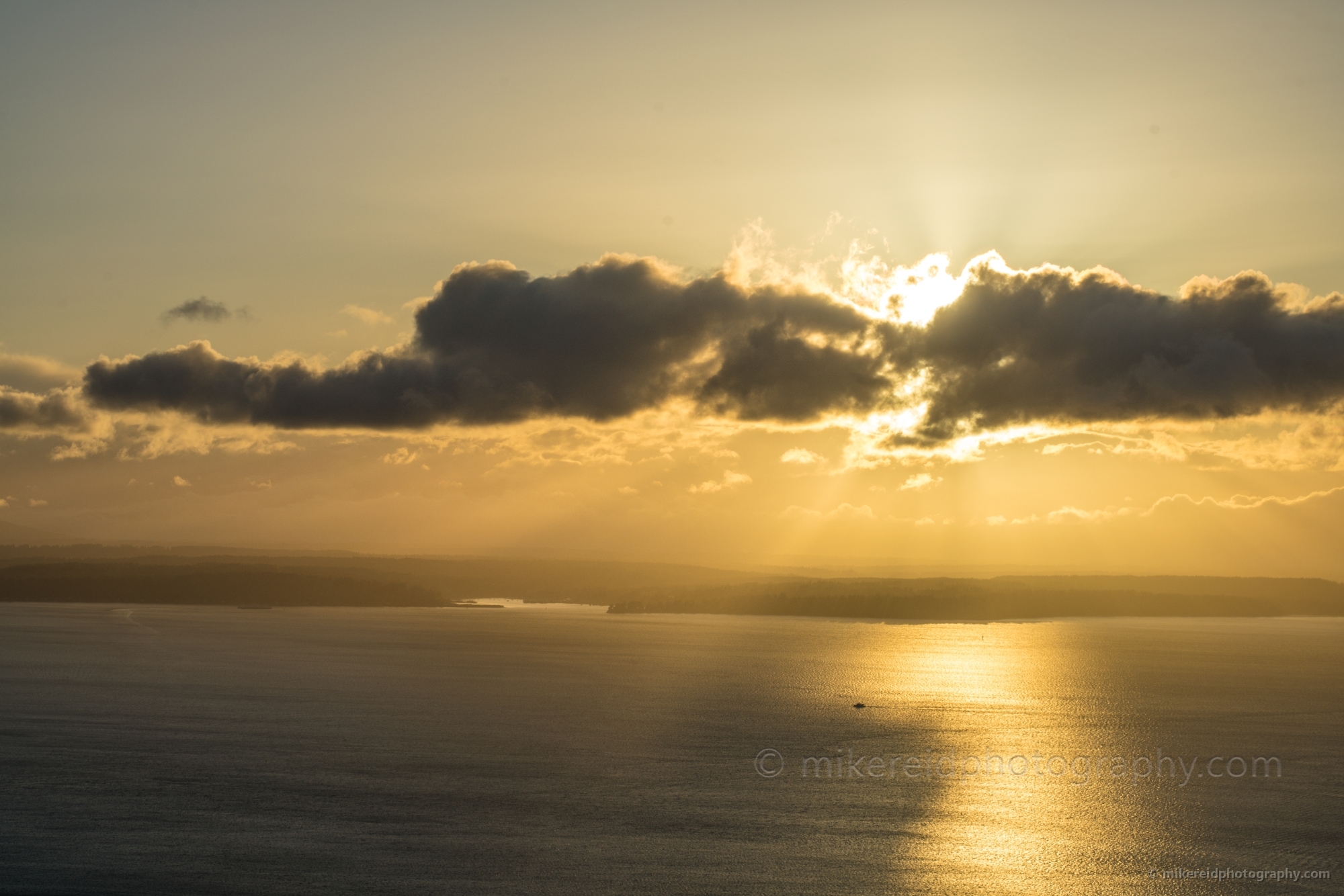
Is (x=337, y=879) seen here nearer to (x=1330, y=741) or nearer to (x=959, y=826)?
(x=959, y=826)

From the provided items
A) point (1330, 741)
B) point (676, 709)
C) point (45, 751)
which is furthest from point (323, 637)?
point (1330, 741)

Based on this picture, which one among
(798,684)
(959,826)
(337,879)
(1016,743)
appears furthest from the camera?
(798,684)

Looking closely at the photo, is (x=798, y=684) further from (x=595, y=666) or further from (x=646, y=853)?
(x=646, y=853)

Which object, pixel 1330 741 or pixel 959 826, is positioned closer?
pixel 959 826

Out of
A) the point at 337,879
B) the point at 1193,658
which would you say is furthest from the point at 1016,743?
the point at 1193,658

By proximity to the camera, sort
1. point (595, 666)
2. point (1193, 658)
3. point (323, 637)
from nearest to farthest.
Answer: point (595, 666), point (1193, 658), point (323, 637)

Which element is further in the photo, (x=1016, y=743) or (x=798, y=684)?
(x=798, y=684)

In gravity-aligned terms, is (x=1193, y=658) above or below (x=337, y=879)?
below
